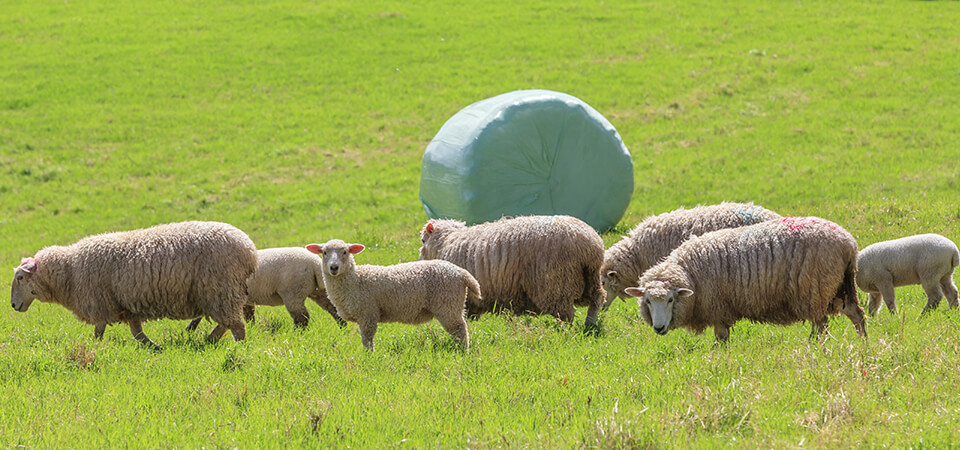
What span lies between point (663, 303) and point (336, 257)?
10.0ft

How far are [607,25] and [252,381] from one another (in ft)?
93.7

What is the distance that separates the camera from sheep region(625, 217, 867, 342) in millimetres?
7945

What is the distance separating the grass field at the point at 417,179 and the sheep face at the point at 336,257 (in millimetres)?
804

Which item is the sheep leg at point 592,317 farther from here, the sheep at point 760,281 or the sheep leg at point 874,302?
the sheep leg at point 874,302

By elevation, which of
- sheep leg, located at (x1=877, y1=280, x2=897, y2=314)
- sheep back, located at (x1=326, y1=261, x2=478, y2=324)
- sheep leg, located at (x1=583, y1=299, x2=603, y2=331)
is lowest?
sheep leg, located at (x1=583, y1=299, x2=603, y2=331)

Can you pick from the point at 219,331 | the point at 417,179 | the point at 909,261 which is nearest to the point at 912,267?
the point at 909,261

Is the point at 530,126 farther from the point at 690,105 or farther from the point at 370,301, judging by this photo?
the point at 690,105

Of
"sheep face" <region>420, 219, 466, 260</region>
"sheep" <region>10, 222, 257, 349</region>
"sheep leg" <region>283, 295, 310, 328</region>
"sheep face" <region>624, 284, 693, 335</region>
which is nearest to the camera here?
"sheep face" <region>624, 284, 693, 335</region>

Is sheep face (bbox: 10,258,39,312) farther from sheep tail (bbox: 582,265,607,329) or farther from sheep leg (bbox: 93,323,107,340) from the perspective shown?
sheep tail (bbox: 582,265,607,329)

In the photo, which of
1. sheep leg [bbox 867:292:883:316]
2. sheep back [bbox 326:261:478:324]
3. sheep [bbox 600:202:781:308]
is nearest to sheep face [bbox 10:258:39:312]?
sheep back [bbox 326:261:478:324]

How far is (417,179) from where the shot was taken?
76.9ft

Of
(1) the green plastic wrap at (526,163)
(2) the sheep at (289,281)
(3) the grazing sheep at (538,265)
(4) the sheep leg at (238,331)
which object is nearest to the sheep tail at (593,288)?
(3) the grazing sheep at (538,265)

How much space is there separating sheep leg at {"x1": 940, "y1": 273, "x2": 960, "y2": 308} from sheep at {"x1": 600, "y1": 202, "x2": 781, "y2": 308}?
2009mm

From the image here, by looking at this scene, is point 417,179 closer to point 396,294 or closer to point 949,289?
point 396,294
